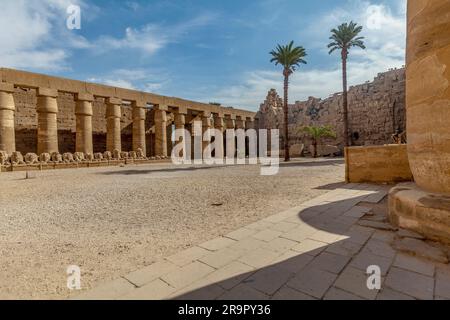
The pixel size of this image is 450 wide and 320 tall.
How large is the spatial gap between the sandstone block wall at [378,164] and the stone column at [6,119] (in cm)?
1970

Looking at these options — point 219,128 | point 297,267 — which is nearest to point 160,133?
point 219,128

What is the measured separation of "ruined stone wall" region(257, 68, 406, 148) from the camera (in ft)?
92.9

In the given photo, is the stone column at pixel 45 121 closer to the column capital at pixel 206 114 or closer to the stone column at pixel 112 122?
the stone column at pixel 112 122

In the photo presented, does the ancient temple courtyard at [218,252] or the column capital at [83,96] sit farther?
the column capital at [83,96]

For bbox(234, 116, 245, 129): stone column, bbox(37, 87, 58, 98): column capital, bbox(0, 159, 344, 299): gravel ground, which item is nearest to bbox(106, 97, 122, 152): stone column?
bbox(37, 87, 58, 98): column capital

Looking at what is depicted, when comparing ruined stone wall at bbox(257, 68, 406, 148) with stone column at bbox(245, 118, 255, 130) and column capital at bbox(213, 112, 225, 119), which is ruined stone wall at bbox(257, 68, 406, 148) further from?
column capital at bbox(213, 112, 225, 119)

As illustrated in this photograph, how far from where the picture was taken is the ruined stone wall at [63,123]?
67.8ft

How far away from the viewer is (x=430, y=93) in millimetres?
3266

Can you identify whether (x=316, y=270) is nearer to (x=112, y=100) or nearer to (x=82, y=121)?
(x=82, y=121)

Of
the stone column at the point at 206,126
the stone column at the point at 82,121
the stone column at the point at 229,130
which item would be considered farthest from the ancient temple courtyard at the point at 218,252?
the stone column at the point at 229,130

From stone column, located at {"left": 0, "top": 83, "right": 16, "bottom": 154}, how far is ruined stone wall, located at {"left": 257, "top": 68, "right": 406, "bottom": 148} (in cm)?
2803

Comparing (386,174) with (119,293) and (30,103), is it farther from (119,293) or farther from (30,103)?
(30,103)
